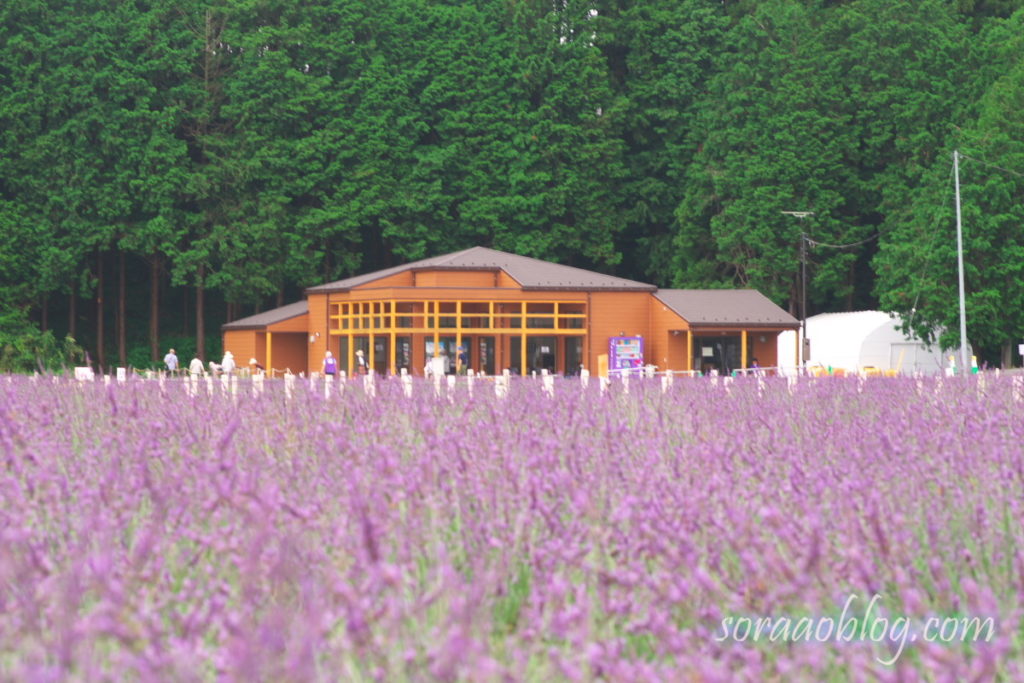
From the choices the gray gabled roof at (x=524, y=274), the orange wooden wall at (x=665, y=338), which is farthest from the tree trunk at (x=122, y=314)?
the orange wooden wall at (x=665, y=338)

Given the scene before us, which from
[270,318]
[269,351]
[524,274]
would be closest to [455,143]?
[270,318]

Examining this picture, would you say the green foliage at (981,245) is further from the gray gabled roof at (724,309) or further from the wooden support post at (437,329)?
the wooden support post at (437,329)

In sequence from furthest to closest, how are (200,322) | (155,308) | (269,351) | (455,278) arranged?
(155,308) < (200,322) < (269,351) < (455,278)

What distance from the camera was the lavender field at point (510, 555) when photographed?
3.46 meters

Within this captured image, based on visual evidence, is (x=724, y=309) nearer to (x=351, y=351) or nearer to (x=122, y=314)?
(x=351, y=351)

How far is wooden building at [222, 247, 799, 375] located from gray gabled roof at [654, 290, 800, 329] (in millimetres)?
29

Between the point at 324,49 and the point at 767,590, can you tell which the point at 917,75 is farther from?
the point at 767,590

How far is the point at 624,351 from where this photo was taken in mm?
41344

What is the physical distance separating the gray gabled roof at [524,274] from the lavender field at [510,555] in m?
33.2

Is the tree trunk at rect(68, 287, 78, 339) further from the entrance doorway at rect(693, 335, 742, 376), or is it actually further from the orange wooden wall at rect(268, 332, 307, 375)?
the entrance doorway at rect(693, 335, 742, 376)

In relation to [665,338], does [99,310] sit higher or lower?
higher

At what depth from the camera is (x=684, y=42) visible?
55812 mm

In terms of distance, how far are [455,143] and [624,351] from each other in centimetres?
1490

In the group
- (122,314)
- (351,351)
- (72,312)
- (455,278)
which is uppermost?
(455,278)
